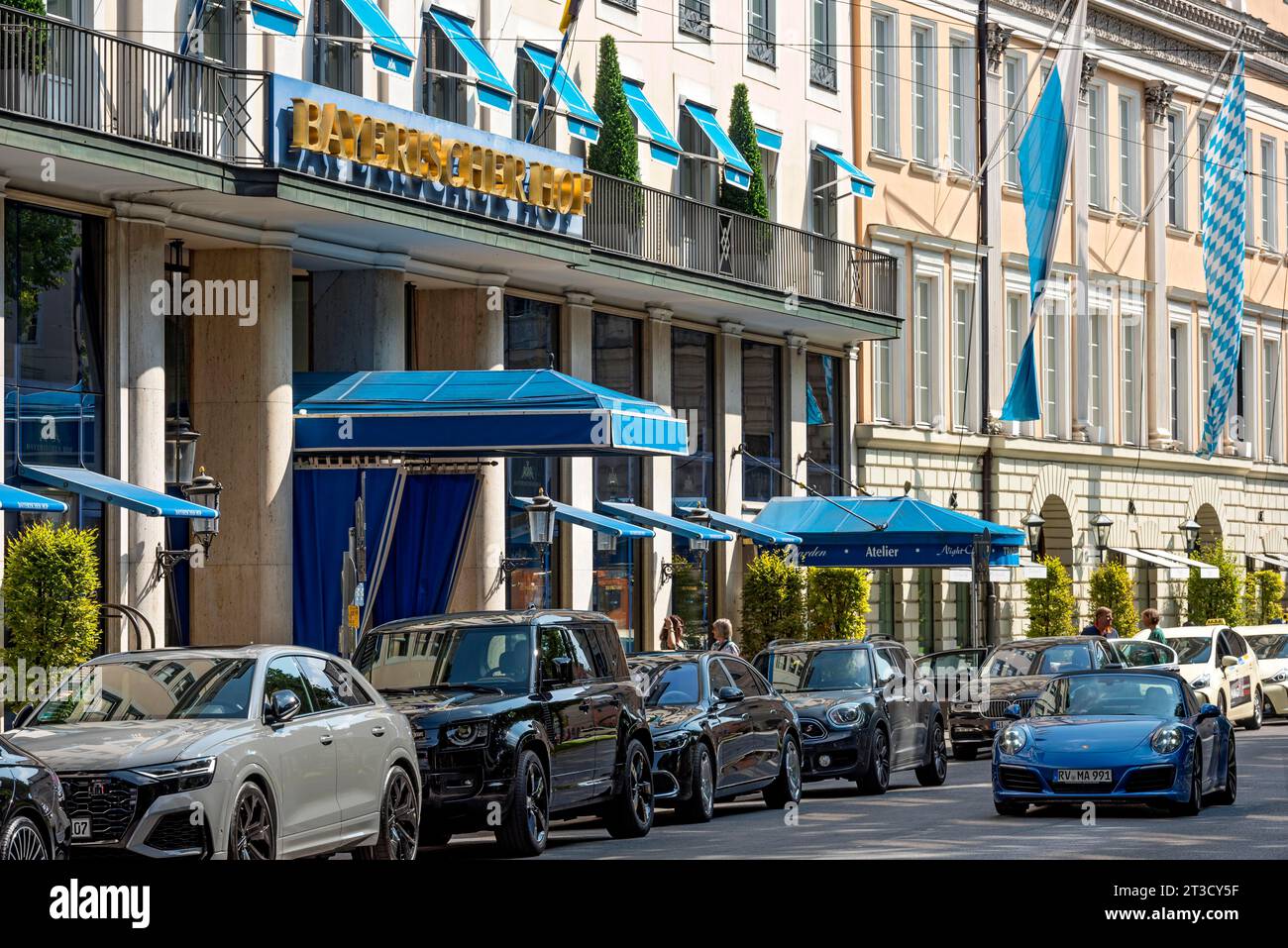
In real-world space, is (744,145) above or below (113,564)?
above

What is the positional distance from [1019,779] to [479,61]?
14.9m

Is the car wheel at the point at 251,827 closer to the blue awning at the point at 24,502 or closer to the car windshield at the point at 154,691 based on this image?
the car windshield at the point at 154,691

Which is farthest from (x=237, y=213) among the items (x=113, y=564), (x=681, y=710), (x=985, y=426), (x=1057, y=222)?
(x=985, y=426)

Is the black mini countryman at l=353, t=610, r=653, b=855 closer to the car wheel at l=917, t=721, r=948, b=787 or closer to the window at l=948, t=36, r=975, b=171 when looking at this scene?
the car wheel at l=917, t=721, r=948, b=787

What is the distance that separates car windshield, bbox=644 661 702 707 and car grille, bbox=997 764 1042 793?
286cm

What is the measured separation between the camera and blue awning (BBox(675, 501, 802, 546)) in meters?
36.1

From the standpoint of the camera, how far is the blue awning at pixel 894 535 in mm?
35219

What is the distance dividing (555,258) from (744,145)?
8.50m

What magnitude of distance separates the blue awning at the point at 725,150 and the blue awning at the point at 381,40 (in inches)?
365

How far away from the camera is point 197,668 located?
14.6 meters

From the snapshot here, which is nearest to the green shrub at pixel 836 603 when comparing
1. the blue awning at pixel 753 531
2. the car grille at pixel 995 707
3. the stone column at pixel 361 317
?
the blue awning at pixel 753 531

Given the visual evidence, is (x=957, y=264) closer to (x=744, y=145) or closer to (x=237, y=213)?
(x=744, y=145)

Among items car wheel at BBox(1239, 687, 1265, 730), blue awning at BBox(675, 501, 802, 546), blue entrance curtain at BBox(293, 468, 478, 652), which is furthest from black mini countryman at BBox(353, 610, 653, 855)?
car wheel at BBox(1239, 687, 1265, 730)

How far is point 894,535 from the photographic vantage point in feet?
116
